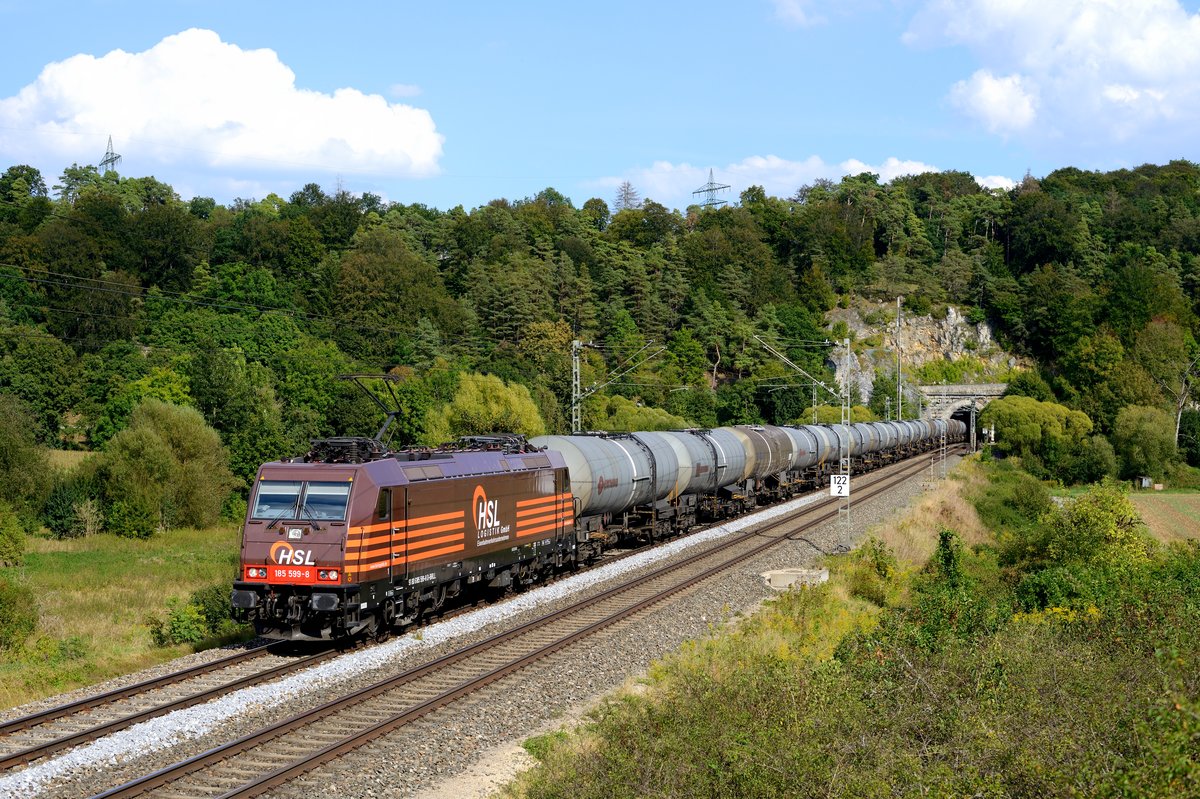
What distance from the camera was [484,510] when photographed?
73.5ft

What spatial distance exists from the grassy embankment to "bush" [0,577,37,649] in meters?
14.5

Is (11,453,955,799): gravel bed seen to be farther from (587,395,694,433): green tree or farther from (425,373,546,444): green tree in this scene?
(587,395,694,433): green tree

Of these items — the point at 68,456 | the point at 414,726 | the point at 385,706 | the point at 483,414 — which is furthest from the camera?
the point at 68,456

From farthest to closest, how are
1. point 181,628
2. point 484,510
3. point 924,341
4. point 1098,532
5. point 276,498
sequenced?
point 924,341
point 1098,532
point 484,510
point 181,628
point 276,498

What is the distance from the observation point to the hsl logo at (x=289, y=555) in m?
17.7

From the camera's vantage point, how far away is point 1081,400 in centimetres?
9719

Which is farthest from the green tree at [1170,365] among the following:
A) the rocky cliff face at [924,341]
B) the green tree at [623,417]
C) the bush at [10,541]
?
the bush at [10,541]

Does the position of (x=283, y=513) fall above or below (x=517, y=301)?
below

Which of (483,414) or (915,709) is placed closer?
(915,709)

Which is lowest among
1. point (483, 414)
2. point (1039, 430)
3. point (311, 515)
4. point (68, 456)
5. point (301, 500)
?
point (1039, 430)

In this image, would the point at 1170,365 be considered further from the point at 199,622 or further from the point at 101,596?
the point at 199,622

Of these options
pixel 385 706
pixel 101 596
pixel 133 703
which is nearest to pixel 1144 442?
pixel 101 596

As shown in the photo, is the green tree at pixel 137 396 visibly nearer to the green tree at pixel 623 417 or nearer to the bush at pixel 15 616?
the green tree at pixel 623 417

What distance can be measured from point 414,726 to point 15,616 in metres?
14.4
